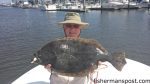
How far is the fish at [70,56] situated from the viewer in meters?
4.47

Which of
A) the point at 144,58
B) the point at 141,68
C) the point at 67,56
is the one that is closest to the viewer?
the point at 67,56

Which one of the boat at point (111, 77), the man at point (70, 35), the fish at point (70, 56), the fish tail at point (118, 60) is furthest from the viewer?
the boat at point (111, 77)

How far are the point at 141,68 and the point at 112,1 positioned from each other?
235 feet

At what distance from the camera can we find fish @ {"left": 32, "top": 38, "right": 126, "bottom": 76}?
14.7ft

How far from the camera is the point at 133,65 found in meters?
7.20

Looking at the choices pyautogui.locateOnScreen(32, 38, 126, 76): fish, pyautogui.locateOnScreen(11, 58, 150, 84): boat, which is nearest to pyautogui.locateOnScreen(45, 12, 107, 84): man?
pyautogui.locateOnScreen(32, 38, 126, 76): fish

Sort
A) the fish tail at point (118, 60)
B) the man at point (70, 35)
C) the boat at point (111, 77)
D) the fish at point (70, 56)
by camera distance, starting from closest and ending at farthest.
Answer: the fish at point (70, 56), the fish tail at point (118, 60), the man at point (70, 35), the boat at point (111, 77)

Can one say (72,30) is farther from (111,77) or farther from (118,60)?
(111,77)

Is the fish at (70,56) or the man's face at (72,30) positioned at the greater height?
the man's face at (72,30)

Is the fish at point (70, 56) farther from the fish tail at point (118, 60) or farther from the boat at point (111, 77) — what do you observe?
the boat at point (111, 77)

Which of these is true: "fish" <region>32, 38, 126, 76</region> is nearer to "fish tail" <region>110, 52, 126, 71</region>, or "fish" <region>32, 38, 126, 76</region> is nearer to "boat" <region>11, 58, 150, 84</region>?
"fish tail" <region>110, 52, 126, 71</region>

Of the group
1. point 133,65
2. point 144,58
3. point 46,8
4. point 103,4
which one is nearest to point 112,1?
point 103,4

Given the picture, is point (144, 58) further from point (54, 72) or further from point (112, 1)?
point (112, 1)

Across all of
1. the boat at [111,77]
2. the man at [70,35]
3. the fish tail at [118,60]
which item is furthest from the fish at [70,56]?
the boat at [111,77]
